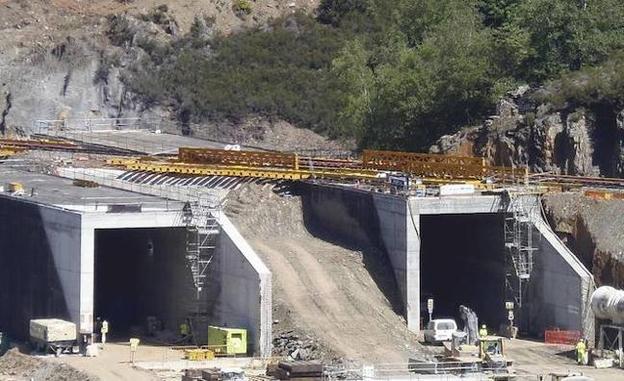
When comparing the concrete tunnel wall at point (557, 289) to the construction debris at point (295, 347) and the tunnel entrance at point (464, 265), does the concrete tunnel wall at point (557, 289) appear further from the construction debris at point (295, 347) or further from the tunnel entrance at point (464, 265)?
the construction debris at point (295, 347)

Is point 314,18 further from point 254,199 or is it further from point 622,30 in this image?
point 254,199

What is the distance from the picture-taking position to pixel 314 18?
145 meters

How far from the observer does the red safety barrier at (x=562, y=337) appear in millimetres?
83938

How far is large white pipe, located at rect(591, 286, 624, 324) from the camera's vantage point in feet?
262

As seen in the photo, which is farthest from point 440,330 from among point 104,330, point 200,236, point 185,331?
point 104,330

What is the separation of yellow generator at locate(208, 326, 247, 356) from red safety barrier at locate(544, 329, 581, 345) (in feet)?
37.4

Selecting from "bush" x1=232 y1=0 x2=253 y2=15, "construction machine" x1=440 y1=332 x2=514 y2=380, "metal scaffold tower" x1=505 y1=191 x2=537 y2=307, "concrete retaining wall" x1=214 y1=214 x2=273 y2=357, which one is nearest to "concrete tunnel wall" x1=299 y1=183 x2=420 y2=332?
"metal scaffold tower" x1=505 y1=191 x2=537 y2=307

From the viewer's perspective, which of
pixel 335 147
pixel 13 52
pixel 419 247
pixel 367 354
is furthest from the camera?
pixel 13 52

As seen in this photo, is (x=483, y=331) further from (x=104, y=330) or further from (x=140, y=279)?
(x=140, y=279)

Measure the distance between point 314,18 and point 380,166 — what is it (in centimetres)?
5107

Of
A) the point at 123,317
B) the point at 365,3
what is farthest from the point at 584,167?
the point at 365,3

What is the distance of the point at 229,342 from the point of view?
265 feet

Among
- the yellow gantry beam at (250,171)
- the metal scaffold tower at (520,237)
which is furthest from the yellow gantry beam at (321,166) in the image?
the metal scaffold tower at (520,237)

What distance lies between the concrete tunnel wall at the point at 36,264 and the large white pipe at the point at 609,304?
1811 cm
